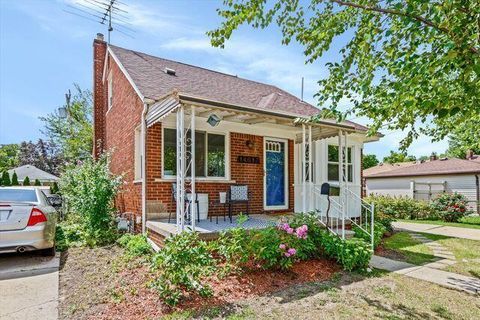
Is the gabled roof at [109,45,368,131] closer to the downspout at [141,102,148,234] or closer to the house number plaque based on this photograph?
the downspout at [141,102,148,234]

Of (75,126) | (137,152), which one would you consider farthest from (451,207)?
(75,126)

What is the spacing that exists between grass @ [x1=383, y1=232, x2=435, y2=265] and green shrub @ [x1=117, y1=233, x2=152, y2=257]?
5.97 metres

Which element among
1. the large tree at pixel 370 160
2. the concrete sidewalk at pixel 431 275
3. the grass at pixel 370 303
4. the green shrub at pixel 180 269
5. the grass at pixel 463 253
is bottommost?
the grass at pixel 463 253

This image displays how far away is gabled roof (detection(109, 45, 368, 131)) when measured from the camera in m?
9.09

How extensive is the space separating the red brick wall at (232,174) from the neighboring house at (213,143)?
0.03m

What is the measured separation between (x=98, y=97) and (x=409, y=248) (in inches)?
514

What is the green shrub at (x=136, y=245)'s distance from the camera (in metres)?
6.74

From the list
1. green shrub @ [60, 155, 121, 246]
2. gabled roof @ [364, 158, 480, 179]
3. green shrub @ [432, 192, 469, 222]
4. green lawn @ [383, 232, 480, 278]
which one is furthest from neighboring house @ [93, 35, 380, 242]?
gabled roof @ [364, 158, 480, 179]

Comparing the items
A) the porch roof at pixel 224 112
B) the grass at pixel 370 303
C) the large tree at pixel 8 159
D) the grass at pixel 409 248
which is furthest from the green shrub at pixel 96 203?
the large tree at pixel 8 159

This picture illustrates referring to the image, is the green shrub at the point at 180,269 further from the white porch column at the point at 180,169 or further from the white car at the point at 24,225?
the white car at the point at 24,225

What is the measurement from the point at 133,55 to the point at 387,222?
10.9m

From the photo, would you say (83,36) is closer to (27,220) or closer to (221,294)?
(27,220)

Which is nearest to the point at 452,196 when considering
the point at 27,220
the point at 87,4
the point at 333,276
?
the point at 333,276

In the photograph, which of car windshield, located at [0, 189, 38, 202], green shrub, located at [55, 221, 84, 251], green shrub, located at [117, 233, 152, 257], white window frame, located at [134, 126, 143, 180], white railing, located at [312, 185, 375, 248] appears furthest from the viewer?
white window frame, located at [134, 126, 143, 180]
